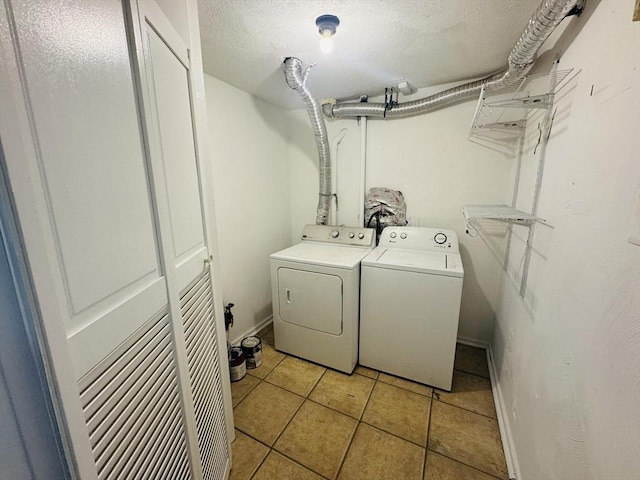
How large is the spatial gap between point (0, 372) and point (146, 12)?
90 cm

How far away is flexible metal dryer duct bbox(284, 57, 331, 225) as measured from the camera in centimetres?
183

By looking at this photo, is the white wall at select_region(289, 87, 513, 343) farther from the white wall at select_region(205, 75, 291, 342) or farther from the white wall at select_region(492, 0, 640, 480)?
the white wall at select_region(492, 0, 640, 480)

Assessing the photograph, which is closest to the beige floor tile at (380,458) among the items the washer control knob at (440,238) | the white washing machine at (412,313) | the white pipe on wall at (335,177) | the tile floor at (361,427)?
the tile floor at (361,427)

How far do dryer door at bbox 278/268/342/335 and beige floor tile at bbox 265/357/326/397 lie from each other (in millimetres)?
340

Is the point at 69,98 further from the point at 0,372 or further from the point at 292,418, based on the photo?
the point at 292,418

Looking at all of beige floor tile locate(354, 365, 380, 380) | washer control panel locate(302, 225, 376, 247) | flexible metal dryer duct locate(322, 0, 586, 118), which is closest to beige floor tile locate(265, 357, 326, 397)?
beige floor tile locate(354, 365, 380, 380)

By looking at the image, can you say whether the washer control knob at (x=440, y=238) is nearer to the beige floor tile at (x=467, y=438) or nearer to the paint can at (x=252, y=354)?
the beige floor tile at (x=467, y=438)

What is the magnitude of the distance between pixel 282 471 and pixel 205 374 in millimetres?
759

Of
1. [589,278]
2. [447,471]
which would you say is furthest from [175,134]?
[447,471]

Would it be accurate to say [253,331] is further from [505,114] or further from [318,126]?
[505,114]

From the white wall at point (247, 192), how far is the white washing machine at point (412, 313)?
115cm

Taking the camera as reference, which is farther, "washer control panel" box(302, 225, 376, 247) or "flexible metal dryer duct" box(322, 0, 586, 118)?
"washer control panel" box(302, 225, 376, 247)

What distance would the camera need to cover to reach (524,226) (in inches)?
63.0

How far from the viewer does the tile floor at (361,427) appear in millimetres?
1406
